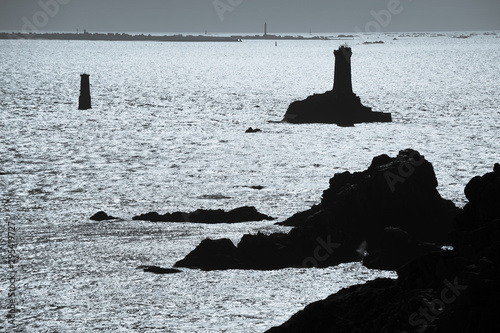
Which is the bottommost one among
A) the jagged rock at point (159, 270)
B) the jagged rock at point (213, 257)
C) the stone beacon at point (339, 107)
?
the jagged rock at point (159, 270)

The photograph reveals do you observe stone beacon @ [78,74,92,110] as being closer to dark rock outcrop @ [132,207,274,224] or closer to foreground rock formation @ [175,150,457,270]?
dark rock outcrop @ [132,207,274,224]

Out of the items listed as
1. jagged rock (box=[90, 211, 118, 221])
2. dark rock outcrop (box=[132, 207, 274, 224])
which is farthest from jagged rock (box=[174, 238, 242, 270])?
jagged rock (box=[90, 211, 118, 221])

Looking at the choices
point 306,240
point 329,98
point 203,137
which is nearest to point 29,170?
point 203,137

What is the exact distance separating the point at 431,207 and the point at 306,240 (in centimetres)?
306

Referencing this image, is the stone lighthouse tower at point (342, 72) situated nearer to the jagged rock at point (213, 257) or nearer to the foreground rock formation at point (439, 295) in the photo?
the jagged rock at point (213, 257)

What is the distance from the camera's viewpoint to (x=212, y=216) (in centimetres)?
2003

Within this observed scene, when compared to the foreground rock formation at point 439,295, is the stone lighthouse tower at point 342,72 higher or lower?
higher

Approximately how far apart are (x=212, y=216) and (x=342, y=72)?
2656cm

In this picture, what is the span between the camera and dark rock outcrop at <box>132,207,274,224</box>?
19969mm

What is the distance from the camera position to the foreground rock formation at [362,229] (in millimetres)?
16156

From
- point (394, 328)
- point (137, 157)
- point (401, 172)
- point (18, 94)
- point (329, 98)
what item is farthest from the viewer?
point (18, 94)

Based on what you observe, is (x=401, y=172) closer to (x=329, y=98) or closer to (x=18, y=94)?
(x=329, y=98)

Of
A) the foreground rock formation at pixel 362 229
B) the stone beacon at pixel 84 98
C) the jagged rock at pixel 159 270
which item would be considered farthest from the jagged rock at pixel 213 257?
the stone beacon at pixel 84 98

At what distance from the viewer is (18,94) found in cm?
6906
